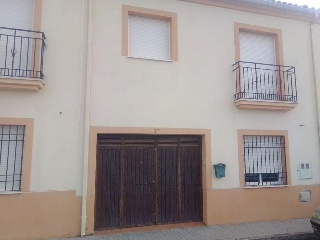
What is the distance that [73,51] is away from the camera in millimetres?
7477

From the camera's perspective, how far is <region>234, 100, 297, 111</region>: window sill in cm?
845

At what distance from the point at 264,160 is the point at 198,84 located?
310 cm

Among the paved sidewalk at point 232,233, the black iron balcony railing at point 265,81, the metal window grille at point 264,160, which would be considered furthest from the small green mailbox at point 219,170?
the black iron balcony railing at point 265,81

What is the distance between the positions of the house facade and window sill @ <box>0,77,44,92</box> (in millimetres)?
23

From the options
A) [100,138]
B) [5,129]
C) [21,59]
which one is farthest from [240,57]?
[5,129]

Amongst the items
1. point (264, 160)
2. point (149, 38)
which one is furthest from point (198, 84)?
point (264, 160)

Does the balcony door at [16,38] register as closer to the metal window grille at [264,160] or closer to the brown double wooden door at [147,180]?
the brown double wooden door at [147,180]

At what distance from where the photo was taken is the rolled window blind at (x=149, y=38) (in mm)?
8133

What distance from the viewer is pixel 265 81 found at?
9305 millimetres

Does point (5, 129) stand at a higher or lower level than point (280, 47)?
lower

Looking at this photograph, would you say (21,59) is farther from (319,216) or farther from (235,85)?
(319,216)

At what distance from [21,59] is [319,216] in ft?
26.0

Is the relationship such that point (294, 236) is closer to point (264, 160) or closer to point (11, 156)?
point (264, 160)

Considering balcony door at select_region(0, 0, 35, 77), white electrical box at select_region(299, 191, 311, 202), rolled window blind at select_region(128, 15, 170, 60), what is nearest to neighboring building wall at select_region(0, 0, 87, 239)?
balcony door at select_region(0, 0, 35, 77)
